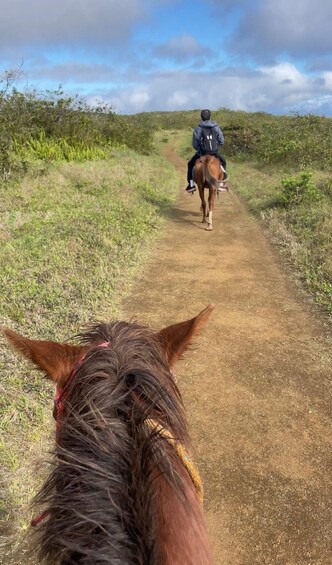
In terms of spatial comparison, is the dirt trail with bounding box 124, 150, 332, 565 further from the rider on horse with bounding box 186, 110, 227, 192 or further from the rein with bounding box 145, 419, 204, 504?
the rider on horse with bounding box 186, 110, 227, 192

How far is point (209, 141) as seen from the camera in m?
9.70

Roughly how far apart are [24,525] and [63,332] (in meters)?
2.12

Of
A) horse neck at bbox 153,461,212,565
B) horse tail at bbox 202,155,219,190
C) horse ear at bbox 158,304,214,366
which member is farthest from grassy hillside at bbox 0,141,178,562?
horse neck at bbox 153,461,212,565

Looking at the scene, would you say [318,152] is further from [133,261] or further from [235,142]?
[133,261]

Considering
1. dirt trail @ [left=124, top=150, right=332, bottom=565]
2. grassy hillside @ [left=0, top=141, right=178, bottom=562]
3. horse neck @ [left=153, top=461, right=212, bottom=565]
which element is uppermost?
horse neck @ [left=153, top=461, right=212, bottom=565]

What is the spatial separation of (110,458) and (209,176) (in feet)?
29.7

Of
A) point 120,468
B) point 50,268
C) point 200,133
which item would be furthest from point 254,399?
point 200,133

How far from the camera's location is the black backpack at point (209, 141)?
9578 mm

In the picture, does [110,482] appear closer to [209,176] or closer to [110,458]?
[110,458]

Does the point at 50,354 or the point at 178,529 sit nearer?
the point at 178,529

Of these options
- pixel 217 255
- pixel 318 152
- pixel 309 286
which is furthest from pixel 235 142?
pixel 309 286

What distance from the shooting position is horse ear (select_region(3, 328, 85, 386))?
4.71 ft

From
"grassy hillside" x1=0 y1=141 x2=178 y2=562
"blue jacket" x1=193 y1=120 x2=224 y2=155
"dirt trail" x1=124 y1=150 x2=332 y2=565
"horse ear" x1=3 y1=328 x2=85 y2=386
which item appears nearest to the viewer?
"horse ear" x1=3 y1=328 x2=85 y2=386

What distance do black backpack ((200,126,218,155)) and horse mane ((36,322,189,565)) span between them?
889 cm
